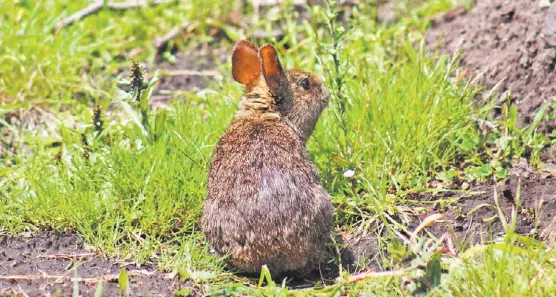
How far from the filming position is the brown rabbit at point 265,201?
14.3 feet

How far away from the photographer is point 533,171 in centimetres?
521

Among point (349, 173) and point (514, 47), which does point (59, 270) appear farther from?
point (514, 47)

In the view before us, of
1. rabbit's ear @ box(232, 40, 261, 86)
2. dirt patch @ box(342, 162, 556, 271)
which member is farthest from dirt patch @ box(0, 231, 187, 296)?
rabbit's ear @ box(232, 40, 261, 86)

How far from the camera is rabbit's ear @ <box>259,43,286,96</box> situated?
489 cm

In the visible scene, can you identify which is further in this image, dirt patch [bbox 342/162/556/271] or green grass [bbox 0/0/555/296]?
dirt patch [bbox 342/162/556/271]

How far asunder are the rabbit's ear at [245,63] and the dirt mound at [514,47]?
4.22 ft

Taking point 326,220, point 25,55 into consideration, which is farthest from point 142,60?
point 326,220

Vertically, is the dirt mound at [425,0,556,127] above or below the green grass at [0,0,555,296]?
above

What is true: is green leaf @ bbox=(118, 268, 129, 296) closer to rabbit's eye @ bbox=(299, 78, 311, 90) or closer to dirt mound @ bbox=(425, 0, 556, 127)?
rabbit's eye @ bbox=(299, 78, 311, 90)

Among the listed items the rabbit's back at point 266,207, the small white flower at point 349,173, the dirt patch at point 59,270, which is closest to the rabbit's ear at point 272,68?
the rabbit's back at point 266,207

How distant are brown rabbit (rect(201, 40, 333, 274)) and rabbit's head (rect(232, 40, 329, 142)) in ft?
0.39

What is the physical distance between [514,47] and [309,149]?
163 centimetres

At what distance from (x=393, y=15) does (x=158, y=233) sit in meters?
3.41

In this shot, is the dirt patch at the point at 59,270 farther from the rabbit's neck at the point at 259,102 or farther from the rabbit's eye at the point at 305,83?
the rabbit's eye at the point at 305,83
